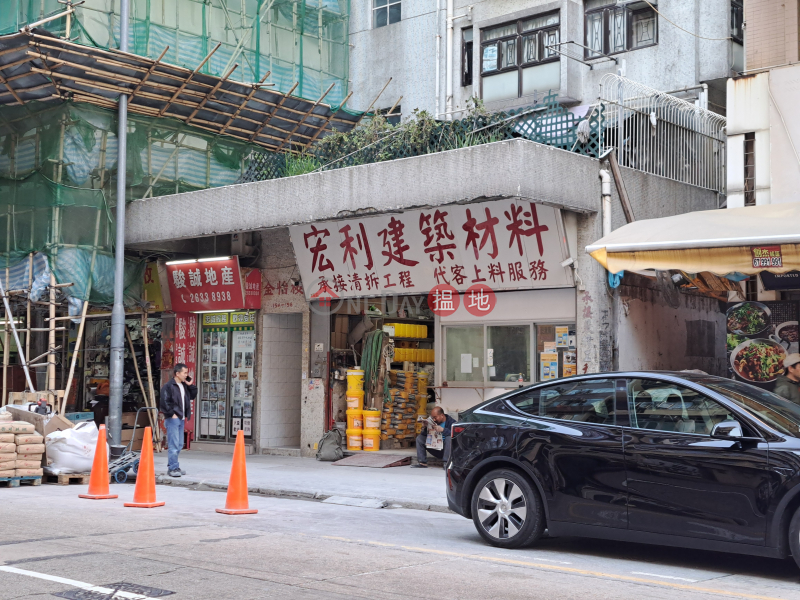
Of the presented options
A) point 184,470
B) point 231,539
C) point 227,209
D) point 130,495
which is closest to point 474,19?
point 227,209

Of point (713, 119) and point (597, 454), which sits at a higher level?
point (713, 119)

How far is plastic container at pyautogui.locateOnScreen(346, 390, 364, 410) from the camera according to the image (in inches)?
661

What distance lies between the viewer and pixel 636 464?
7184 millimetres

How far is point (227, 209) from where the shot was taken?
629 inches

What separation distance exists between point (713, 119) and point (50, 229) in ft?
40.6

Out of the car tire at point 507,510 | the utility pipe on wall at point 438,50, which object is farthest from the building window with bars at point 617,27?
the car tire at point 507,510

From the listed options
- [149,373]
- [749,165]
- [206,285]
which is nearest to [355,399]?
[206,285]

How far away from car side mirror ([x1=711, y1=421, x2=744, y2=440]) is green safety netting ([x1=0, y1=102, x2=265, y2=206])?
12.9 meters

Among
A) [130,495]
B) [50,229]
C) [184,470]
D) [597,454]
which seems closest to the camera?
[597,454]

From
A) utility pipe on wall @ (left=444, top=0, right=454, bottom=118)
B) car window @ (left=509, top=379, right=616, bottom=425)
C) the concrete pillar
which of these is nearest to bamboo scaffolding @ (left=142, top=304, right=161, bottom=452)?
the concrete pillar

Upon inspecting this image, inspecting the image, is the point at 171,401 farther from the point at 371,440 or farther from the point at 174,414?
the point at 371,440

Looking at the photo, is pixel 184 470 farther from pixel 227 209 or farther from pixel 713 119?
pixel 713 119

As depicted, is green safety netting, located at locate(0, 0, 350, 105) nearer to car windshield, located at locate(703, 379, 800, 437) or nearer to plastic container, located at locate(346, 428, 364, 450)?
plastic container, located at locate(346, 428, 364, 450)

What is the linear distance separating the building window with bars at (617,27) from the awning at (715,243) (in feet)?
31.0
